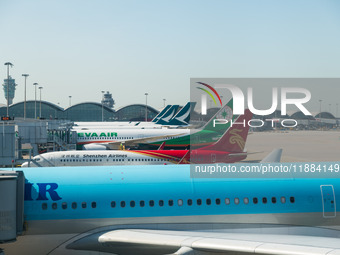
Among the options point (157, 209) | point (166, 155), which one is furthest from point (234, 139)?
point (157, 209)

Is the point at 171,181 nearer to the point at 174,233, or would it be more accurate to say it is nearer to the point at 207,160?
the point at 174,233

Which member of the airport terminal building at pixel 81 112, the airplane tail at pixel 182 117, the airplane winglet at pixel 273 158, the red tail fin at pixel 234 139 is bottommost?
the airplane winglet at pixel 273 158

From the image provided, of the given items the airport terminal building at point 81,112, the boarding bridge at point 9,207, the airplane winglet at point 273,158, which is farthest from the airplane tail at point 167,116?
the boarding bridge at point 9,207

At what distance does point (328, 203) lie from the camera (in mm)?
16188

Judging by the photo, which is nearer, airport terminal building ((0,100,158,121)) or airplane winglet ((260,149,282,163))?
airplane winglet ((260,149,282,163))

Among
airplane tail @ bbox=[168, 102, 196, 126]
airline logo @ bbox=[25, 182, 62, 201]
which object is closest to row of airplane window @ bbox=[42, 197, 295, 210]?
airline logo @ bbox=[25, 182, 62, 201]

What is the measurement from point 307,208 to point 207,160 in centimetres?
2811

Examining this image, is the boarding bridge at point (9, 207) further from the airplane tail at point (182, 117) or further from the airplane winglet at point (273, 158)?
the airplane tail at point (182, 117)

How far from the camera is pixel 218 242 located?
45.1 ft

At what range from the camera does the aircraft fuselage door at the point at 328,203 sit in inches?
636

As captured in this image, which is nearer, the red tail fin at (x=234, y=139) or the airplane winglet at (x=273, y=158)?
the airplane winglet at (x=273, y=158)

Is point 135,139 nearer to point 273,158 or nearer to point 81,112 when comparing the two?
point 273,158

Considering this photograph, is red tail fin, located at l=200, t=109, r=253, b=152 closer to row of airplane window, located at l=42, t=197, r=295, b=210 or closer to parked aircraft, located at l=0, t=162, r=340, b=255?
parked aircraft, located at l=0, t=162, r=340, b=255

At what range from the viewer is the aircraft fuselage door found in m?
16.1
